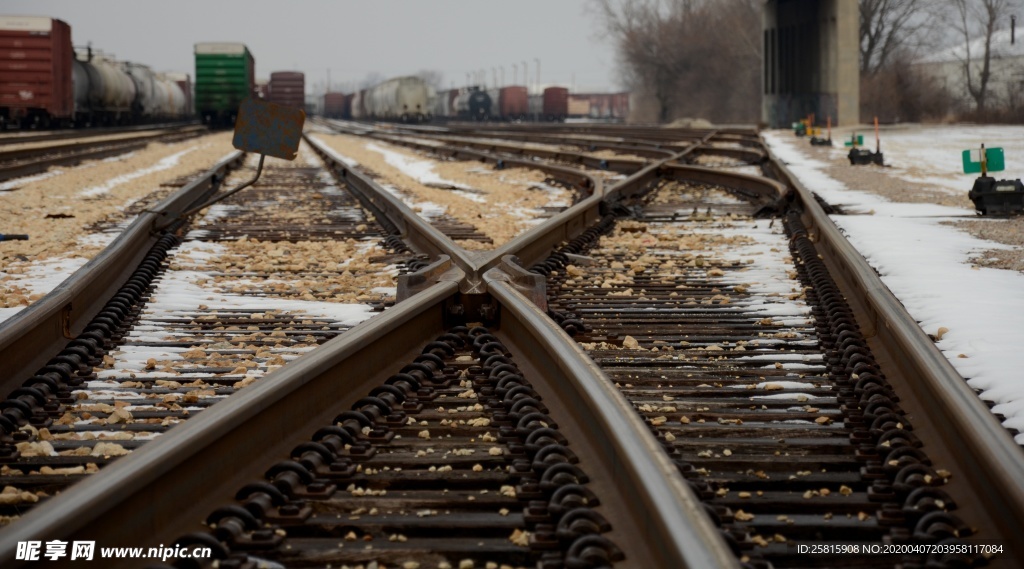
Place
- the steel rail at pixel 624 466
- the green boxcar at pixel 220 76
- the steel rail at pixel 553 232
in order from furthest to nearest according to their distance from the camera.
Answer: the green boxcar at pixel 220 76, the steel rail at pixel 553 232, the steel rail at pixel 624 466

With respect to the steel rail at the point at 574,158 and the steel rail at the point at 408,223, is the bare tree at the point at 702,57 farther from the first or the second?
the steel rail at the point at 408,223

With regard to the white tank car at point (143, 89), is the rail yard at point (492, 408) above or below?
below

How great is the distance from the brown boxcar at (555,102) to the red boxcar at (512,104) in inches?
93.5

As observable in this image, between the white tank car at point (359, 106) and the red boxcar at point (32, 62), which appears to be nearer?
the red boxcar at point (32, 62)

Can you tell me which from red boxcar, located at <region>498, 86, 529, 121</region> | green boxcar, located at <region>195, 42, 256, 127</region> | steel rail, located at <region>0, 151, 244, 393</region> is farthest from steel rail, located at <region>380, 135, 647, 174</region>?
red boxcar, located at <region>498, 86, 529, 121</region>

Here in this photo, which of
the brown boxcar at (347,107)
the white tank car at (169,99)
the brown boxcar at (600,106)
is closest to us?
the white tank car at (169,99)

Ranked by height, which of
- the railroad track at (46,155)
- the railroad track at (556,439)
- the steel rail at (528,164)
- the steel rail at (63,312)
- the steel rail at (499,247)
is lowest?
the railroad track at (556,439)

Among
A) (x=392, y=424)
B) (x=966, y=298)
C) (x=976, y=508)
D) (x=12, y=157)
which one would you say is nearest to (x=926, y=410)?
(x=976, y=508)

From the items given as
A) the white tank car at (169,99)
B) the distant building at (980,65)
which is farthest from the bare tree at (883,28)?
the white tank car at (169,99)

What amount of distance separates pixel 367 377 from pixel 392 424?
1.78ft

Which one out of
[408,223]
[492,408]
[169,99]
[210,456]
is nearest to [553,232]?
[408,223]

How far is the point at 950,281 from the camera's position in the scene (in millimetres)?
7266

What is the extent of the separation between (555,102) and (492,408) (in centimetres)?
8611

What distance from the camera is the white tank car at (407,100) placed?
248ft
